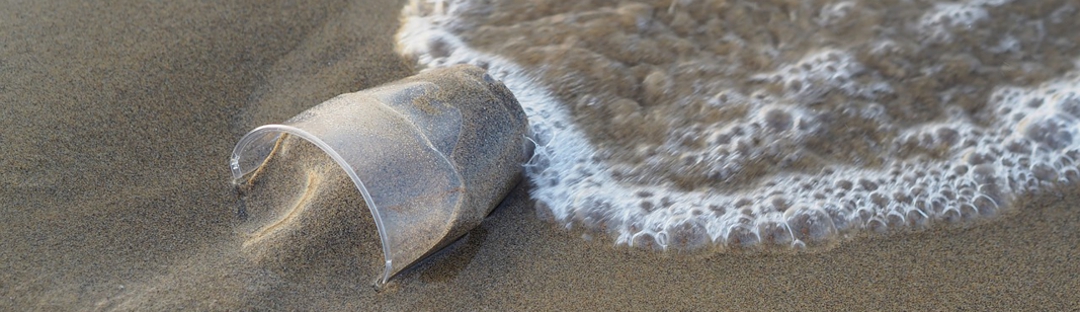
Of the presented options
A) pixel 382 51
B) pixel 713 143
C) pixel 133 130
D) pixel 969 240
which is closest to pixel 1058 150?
pixel 969 240

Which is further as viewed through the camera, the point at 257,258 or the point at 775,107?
the point at 775,107

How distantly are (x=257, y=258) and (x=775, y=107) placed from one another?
1416 millimetres

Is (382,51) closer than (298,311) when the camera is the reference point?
No

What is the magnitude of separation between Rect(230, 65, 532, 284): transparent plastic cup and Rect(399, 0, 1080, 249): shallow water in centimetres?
25

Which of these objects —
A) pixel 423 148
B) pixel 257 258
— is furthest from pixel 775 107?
pixel 257 258

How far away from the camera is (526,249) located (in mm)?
2055

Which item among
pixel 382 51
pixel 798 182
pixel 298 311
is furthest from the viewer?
pixel 382 51

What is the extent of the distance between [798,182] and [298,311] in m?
1.26

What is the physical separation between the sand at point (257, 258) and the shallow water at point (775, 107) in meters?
0.10

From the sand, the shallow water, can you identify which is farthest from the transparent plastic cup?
the shallow water

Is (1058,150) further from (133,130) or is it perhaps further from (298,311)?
(133,130)

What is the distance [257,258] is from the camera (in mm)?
1956

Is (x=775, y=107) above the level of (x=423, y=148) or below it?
below

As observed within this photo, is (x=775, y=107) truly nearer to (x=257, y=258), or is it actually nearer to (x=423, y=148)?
(x=423, y=148)
